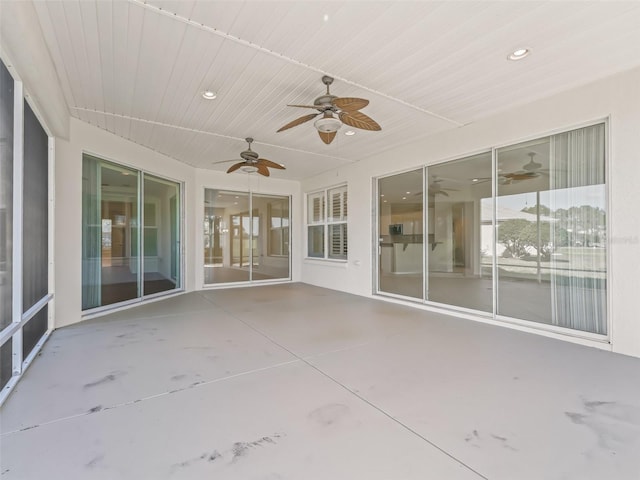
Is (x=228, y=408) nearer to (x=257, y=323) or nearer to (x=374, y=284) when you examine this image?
(x=257, y=323)

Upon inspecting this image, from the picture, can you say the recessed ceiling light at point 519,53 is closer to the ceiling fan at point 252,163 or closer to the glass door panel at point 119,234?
the ceiling fan at point 252,163

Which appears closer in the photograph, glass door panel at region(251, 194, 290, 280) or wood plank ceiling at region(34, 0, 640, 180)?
wood plank ceiling at region(34, 0, 640, 180)

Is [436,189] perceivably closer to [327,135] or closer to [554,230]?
[554,230]

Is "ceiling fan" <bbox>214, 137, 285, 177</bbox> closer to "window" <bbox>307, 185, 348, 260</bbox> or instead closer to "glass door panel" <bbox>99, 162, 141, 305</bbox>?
"glass door panel" <bbox>99, 162, 141, 305</bbox>

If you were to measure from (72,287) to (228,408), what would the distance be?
3.54 meters

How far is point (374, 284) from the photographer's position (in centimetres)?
647

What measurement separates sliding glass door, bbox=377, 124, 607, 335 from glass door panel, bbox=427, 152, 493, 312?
0.02 metres

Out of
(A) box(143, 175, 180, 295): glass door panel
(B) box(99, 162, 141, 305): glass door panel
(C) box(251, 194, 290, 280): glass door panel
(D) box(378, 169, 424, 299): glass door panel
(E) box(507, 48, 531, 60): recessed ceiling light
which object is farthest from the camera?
(C) box(251, 194, 290, 280): glass door panel

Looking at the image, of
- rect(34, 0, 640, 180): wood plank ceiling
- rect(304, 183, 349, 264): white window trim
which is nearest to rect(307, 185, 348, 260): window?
rect(304, 183, 349, 264): white window trim

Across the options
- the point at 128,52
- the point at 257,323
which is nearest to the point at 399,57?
the point at 128,52

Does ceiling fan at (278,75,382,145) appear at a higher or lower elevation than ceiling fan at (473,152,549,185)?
higher

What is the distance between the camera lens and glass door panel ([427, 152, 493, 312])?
15.4ft

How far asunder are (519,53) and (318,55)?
1.90 meters

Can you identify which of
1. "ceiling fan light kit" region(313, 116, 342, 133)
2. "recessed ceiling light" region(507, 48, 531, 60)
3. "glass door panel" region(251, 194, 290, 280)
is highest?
"recessed ceiling light" region(507, 48, 531, 60)
